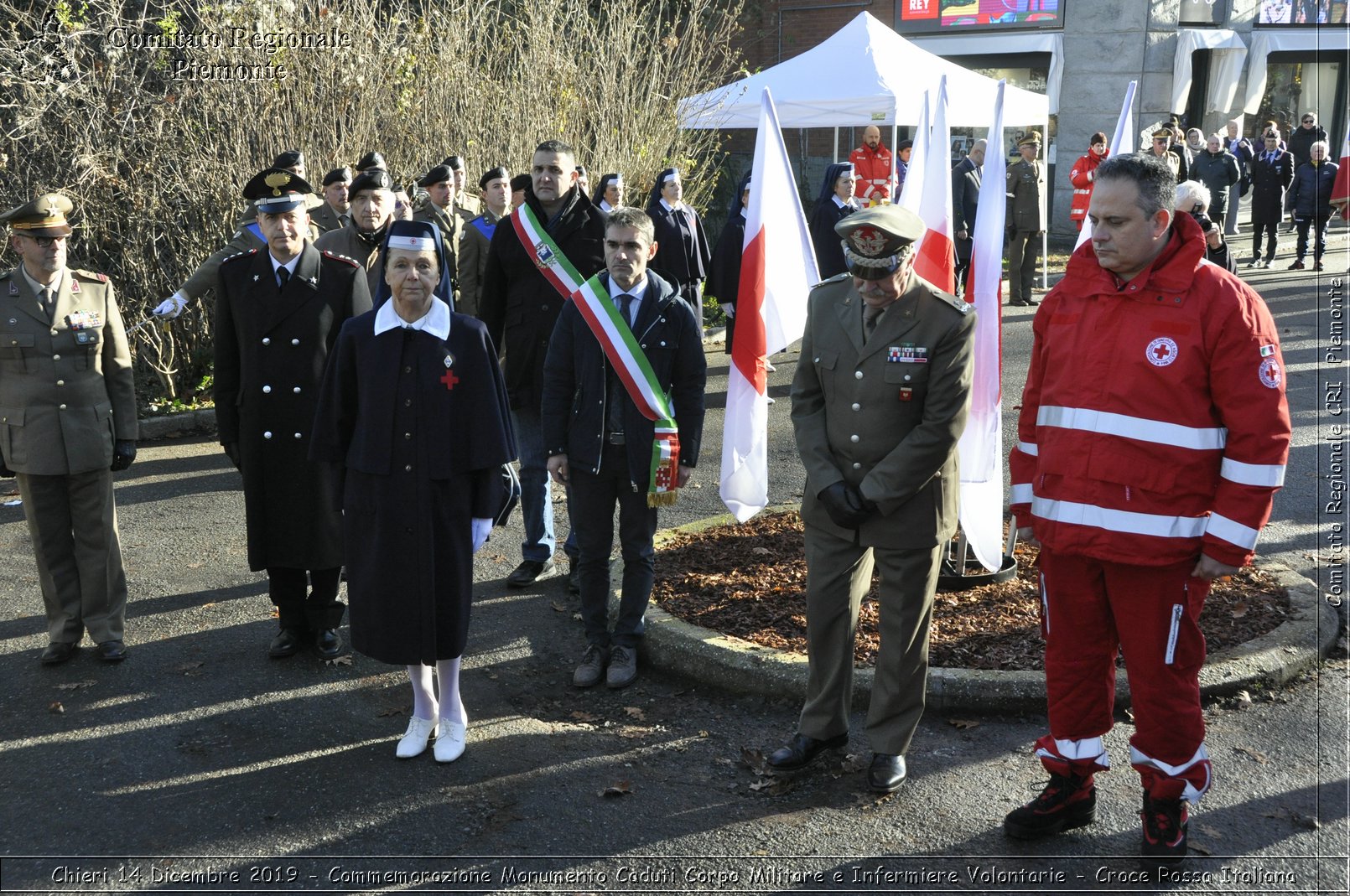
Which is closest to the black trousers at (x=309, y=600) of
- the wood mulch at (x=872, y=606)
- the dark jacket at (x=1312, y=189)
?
the wood mulch at (x=872, y=606)

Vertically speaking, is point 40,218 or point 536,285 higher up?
point 40,218

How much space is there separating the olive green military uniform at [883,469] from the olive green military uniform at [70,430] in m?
3.50

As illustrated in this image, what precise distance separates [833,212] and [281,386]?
779cm

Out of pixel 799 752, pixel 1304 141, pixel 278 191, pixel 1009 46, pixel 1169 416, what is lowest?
pixel 799 752

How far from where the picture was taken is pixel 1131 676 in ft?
13.3

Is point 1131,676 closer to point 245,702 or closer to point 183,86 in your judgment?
point 245,702

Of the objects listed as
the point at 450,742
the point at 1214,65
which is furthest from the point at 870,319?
the point at 1214,65

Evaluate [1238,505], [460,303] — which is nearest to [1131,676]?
[1238,505]

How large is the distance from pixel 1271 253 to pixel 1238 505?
18570 millimetres

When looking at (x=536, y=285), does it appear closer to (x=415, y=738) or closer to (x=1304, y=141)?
(x=415, y=738)

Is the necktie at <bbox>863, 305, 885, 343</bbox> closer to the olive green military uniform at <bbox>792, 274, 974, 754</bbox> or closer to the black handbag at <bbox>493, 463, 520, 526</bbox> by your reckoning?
the olive green military uniform at <bbox>792, 274, 974, 754</bbox>

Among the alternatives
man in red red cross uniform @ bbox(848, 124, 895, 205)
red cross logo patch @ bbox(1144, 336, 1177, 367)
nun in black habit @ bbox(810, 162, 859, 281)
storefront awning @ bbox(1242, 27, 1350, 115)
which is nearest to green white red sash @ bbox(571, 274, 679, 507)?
red cross logo patch @ bbox(1144, 336, 1177, 367)

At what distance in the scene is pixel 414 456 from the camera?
480cm

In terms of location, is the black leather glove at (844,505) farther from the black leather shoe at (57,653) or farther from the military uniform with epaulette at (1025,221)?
the military uniform with epaulette at (1025,221)
